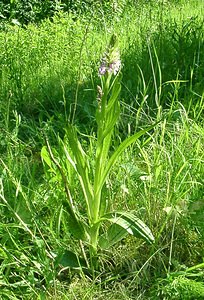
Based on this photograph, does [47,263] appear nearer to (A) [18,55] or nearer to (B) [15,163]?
(B) [15,163]

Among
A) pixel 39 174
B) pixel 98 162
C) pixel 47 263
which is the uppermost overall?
pixel 98 162

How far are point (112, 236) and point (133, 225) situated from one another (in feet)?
0.39

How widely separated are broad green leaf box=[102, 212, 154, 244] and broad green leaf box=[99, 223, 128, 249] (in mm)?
62

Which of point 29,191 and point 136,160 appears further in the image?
point 136,160

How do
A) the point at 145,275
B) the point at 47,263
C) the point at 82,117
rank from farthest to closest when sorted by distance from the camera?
the point at 82,117 → the point at 145,275 → the point at 47,263

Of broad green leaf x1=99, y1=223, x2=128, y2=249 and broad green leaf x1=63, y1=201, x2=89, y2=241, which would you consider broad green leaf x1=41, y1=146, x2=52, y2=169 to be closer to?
broad green leaf x1=63, y1=201, x2=89, y2=241

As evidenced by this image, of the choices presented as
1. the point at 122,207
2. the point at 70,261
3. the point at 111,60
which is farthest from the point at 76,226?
the point at 111,60

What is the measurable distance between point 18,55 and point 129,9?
2.28 metres

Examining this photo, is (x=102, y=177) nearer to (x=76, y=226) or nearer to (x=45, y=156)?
(x=76, y=226)

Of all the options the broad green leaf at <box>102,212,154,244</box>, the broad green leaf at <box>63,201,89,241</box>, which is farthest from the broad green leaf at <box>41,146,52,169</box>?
the broad green leaf at <box>102,212,154,244</box>

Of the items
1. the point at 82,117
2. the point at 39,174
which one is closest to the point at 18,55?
the point at 82,117

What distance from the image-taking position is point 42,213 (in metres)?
2.25

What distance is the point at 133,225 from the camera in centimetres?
193

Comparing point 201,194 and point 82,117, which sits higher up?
point 201,194
